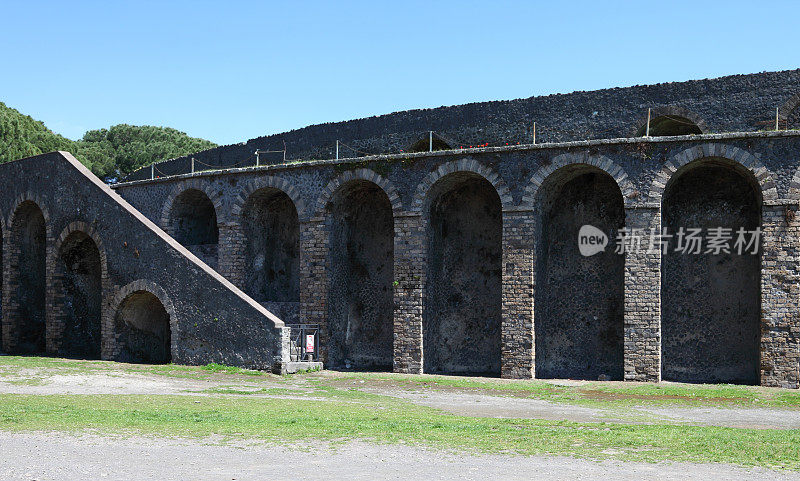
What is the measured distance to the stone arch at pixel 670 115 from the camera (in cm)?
2077

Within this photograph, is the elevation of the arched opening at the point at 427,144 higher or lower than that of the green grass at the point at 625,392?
higher

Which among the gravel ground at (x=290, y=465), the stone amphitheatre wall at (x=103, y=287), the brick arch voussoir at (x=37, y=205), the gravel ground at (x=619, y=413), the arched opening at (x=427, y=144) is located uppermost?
the arched opening at (x=427, y=144)

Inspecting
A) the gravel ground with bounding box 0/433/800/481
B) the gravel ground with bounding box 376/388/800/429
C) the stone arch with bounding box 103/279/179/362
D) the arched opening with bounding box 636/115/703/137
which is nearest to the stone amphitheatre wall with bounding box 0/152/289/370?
the stone arch with bounding box 103/279/179/362

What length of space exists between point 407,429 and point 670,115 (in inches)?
534

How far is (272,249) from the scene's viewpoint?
2416 centimetres

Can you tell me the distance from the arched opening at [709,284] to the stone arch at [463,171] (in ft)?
11.7

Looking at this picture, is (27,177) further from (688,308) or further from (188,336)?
(688,308)

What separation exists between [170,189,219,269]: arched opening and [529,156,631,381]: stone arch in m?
9.67

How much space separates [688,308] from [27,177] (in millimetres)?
18687

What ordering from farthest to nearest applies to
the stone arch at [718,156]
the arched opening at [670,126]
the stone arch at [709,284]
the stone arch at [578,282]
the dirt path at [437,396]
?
the arched opening at [670,126], the stone arch at [578,282], the stone arch at [709,284], the stone arch at [718,156], the dirt path at [437,396]

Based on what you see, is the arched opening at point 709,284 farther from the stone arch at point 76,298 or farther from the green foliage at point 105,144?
the green foliage at point 105,144

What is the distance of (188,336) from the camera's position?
20.1m

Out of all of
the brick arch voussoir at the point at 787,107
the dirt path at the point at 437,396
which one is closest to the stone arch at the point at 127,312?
the dirt path at the point at 437,396

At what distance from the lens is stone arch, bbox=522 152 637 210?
1809 centimetres
